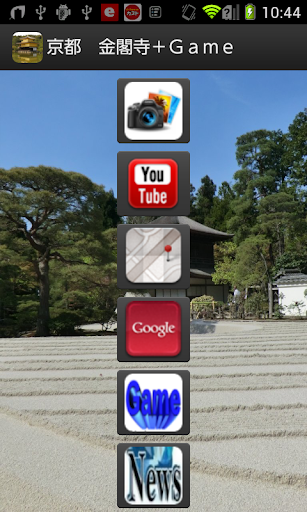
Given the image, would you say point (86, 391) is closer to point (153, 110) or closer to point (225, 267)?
point (153, 110)

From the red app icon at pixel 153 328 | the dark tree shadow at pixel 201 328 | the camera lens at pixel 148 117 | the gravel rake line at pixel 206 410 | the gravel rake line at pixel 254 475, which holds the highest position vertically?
the camera lens at pixel 148 117

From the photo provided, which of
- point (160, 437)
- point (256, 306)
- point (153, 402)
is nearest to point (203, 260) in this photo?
point (256, 306)

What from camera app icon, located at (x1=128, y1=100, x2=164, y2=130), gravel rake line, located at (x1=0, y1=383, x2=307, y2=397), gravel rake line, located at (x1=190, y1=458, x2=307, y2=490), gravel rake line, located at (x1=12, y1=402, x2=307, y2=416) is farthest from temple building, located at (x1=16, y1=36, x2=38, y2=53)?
gravel rake line, located at (x1=0, y1=383, x2=307, y2=397)

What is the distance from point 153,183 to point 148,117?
18 centimetres

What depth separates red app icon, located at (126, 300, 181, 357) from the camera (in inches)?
36.3

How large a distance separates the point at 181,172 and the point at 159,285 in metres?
0.30

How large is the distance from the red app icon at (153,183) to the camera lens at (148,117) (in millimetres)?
100

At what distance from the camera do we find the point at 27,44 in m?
1.20
